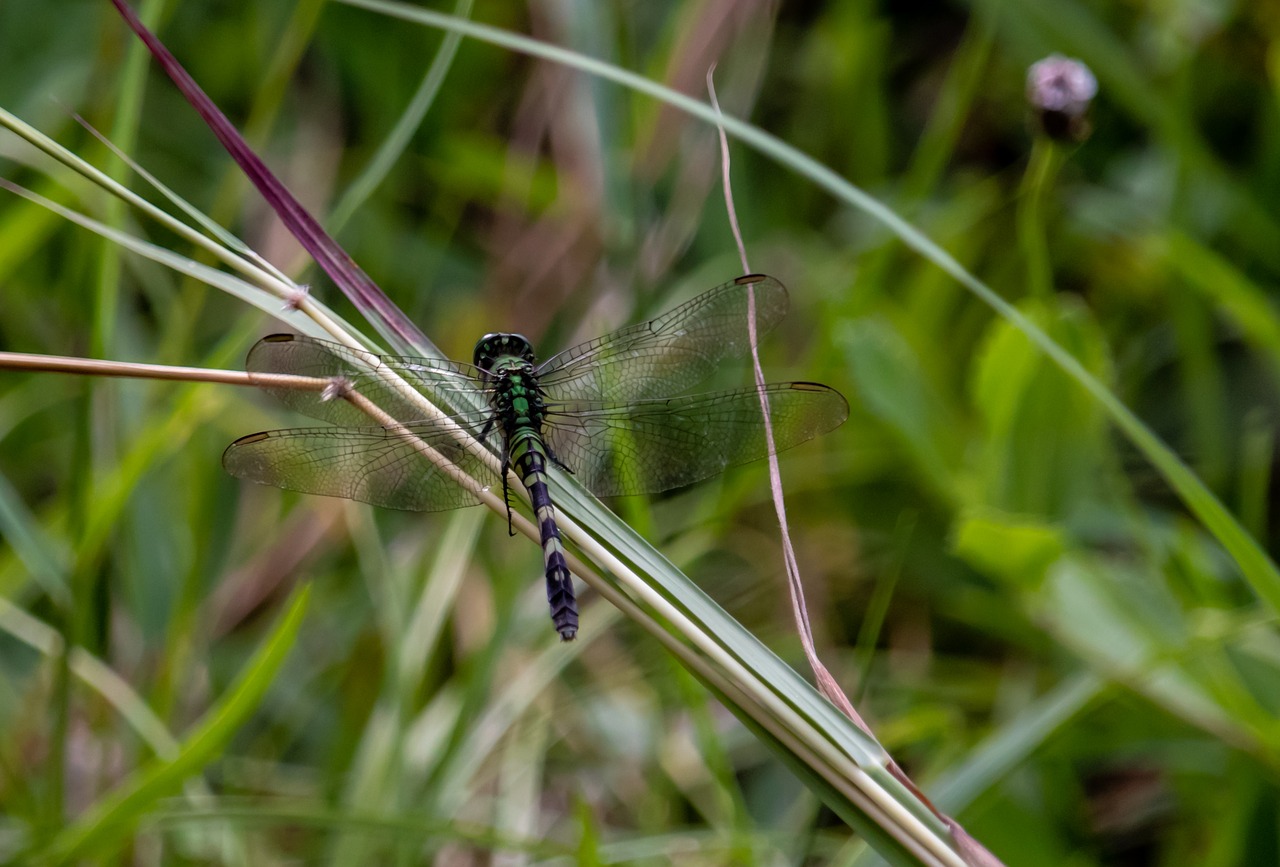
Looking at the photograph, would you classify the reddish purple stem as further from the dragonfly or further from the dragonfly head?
the dragonfly head

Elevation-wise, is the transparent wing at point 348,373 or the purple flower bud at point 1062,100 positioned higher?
the purple flower bud at point 1062,100

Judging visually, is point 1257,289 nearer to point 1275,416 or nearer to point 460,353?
point 1275,416

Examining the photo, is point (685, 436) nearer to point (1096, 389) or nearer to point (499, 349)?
point (499, 349)

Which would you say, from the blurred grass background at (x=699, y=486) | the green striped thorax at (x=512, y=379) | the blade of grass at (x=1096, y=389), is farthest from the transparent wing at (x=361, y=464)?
the blade of grass at (x=1096, y=389)

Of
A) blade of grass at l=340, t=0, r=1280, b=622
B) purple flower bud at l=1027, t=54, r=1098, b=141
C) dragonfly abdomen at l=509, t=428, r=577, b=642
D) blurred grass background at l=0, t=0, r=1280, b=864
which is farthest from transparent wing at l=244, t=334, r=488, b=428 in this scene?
purple flower bud at l=1027, t=54, r=1098, b=141

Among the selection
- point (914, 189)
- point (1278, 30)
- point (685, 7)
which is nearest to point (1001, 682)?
point (914, 189)

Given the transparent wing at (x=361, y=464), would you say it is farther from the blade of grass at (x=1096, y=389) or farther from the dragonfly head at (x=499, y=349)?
the blade of grass at (x=1096, y=389)
